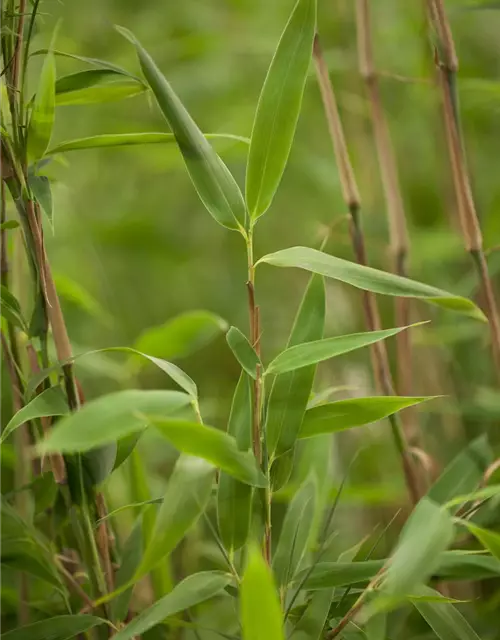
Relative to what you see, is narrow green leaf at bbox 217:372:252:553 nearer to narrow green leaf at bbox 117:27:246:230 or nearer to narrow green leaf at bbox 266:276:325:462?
narrow green leaf at bbox 266:276:325:462

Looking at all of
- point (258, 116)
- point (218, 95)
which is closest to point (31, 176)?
point (258, 116)

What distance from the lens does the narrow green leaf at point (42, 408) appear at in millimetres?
410

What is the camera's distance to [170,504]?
1.21 feet

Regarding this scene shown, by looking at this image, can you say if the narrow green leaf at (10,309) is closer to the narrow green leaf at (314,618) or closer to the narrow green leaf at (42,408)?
the narrow green leaf at (42,408)

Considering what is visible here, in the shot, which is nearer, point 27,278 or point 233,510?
point 233,510

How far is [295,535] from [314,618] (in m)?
0.05

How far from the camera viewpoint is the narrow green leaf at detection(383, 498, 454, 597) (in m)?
0.35

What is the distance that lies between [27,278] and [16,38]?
26 cm

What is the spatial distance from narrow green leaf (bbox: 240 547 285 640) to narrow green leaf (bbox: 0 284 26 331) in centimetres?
22

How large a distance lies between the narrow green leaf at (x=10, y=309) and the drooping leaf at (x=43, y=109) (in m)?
0.09

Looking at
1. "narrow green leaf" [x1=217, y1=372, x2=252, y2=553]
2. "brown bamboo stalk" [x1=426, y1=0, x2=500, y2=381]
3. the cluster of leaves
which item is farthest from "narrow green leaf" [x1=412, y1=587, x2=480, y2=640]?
"brown bamboo stalk" [x1=426, y1=0, x2=500, y2=381]

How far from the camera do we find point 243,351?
0.41 m

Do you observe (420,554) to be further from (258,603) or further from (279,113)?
(279,113)

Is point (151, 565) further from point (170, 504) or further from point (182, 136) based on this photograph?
point (182, 136)
